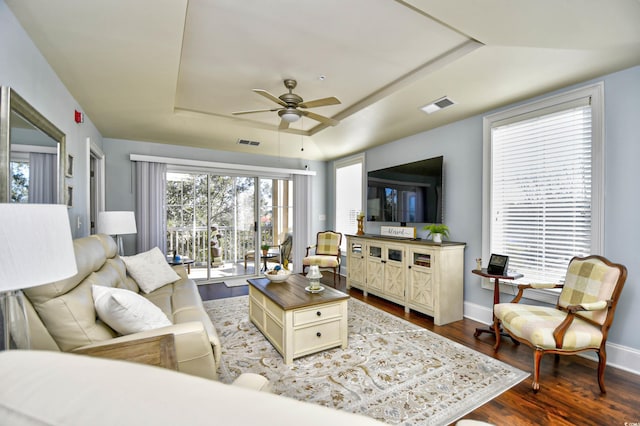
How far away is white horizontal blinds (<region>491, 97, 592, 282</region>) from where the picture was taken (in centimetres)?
255

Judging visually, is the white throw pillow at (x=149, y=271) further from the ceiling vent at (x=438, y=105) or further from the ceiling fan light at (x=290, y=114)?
the ceiling vent at (x=438, y=105)

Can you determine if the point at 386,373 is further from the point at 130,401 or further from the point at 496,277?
the point at 130,401

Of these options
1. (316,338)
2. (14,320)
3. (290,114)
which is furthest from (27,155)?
(316,338)

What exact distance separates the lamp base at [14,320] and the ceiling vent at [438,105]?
11.6ft

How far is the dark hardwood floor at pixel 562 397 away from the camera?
1.74 meters

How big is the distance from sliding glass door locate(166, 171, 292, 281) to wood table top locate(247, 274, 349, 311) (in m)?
2.39

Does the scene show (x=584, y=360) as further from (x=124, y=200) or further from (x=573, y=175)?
(x=124, y=200)

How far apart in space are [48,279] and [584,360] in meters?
3.63

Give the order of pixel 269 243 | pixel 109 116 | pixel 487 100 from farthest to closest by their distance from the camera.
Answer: pixel 269 243, pixel 109 116, pixel 487 100

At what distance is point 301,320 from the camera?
240 centimetres

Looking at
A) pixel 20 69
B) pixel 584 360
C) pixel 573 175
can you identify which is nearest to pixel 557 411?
pixel 584 360

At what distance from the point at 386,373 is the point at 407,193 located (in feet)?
8.30

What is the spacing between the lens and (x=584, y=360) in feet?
7.97

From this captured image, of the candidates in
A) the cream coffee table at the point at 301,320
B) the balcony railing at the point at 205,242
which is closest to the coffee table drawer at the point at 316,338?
the cream coffee table at the point at 301,320
